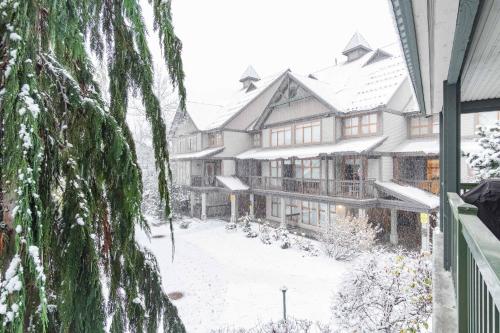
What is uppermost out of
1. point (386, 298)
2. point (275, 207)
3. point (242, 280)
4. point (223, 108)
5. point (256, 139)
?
point (223, 108)

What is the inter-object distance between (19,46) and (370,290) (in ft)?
26.4

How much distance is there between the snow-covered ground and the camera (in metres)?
9.59

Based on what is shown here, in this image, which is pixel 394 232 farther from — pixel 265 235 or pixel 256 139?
pixel 256 139

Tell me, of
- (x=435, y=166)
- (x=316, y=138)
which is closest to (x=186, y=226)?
(x=316, y=138)

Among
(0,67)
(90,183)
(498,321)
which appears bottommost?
(498,321)

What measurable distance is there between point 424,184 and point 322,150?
5818 mm

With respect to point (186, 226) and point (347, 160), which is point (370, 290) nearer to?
point (347, 160)

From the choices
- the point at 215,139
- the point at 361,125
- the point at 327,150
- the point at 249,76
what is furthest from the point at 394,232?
the point at 249,76

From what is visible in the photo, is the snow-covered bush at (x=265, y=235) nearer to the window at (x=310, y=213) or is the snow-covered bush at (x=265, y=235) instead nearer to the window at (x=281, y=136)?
the window at (x=310, y=213)

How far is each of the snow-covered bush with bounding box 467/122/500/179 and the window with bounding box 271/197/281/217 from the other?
1592cm

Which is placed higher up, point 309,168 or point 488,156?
point 488,156

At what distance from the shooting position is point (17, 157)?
48.8 inches

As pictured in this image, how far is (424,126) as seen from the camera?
680 inches

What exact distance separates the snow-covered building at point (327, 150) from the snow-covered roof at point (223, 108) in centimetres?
19
